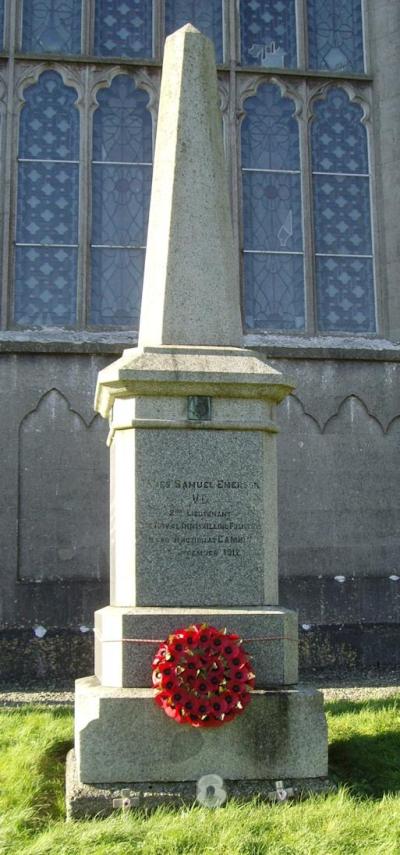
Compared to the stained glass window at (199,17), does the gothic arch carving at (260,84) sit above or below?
below

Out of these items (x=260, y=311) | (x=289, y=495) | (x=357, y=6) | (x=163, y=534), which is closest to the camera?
(x=163, y=534)

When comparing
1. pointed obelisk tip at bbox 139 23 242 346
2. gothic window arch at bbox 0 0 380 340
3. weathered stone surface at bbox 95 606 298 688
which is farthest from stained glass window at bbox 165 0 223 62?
weathered stone surface at bbox 95 606 298 688

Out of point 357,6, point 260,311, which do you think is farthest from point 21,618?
point 357,6

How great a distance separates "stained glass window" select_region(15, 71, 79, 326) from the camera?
11.9 m

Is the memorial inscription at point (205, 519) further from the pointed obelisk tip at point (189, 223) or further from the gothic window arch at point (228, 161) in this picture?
the gothic window arch at point (228, 161)

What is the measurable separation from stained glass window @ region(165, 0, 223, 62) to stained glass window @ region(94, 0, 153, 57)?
264mm

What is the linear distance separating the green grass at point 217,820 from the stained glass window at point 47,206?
6.80m

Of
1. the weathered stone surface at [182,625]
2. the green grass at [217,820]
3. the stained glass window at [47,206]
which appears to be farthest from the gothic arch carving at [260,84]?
the green grass at [217,820]

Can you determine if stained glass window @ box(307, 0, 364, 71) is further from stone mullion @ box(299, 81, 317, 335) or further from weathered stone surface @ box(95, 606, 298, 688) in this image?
weathered stone surface @ box(95, 606, 298, 688)

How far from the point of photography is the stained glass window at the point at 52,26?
12.5 m

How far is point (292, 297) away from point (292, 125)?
7.76 ft

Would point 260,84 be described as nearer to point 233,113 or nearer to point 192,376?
point 233,113

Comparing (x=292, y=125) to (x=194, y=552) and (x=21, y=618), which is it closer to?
(x=21, y=618)

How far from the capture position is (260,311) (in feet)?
40.0
